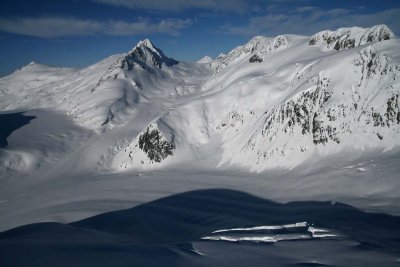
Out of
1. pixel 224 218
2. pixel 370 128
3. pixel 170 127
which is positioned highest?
pixel 170 127

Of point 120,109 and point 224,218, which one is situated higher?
point 120,109

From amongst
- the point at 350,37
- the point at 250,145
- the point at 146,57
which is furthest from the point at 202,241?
the point at 146,57

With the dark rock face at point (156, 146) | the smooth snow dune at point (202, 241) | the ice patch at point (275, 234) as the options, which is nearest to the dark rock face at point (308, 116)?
the smooth snow dune at point (202, 241)

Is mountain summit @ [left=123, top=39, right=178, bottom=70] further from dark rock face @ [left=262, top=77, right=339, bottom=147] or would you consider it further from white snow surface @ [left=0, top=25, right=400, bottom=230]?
dark rock face @ [left=262, top=77, right=339, bottom=147]

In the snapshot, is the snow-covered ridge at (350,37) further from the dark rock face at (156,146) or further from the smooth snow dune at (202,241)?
the smooth snow dune at (202,241)

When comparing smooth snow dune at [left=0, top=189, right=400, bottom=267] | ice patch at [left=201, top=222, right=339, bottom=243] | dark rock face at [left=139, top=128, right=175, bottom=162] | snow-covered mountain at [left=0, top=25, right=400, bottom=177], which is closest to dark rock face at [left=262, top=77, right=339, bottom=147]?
snow-covered mountain at [left=0, top=25, right=400, bottom=177]

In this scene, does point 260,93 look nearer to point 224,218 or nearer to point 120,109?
point 224,218

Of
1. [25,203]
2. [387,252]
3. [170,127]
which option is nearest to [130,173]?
[170,127]
